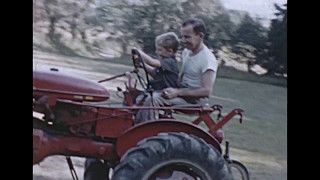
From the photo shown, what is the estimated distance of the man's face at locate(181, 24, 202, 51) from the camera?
3.75 metres

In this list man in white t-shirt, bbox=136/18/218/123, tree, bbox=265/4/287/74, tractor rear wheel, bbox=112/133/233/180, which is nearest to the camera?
tractor rear wheel, bbox=112/133/233/180

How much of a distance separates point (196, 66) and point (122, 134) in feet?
2.03

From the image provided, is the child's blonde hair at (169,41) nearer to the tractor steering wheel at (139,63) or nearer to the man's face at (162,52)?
the man's face at (162,52)

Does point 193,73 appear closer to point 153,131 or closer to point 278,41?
point 153,131

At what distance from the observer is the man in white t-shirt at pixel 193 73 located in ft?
12.2

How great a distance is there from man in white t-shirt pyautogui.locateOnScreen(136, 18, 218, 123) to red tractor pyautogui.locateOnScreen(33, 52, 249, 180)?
0.19 feet

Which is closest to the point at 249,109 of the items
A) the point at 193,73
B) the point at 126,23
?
the point at 193,73

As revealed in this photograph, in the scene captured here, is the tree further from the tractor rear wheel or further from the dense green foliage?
the tractor rear wheel

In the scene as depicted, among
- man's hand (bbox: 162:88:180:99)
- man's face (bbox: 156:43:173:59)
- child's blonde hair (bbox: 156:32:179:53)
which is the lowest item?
man's hand (bbox: 162:88:180:99)

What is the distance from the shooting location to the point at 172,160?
3.51 meters

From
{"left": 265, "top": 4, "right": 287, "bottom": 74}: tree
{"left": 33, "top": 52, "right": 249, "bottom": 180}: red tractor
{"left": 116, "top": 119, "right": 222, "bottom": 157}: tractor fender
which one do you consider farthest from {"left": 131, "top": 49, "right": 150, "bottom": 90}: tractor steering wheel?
{"left": 265, "top": 4, "right": 287, "bottom": 74}: tree
